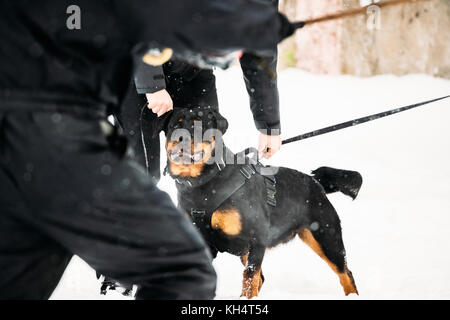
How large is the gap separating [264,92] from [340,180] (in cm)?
112

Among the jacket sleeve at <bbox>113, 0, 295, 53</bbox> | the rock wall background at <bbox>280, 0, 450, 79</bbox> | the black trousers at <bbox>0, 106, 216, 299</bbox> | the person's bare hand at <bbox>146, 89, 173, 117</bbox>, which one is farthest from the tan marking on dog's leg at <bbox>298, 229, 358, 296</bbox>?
the rock wall background at <bbox>280, 0, 450, 79</bbox>

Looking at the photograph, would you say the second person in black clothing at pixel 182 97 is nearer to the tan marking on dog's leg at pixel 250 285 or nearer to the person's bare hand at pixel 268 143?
the person's bare hand at pixel 268 143

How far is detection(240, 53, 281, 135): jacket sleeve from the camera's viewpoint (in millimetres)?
2357

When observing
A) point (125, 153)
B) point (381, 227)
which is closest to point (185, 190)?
point (125, 153)

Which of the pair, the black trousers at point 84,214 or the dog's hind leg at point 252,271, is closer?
the black trousers at point 84,214

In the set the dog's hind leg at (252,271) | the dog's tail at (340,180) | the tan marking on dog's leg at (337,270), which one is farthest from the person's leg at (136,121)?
the dog's tail at (340,180)

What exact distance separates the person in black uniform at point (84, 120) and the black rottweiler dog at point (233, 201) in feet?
5.12

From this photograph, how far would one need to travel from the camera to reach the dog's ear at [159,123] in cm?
271

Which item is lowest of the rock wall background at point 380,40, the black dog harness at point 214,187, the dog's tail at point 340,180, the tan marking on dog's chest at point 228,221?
the rock wall background at point 380,40

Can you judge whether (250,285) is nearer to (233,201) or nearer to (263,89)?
(233,201)

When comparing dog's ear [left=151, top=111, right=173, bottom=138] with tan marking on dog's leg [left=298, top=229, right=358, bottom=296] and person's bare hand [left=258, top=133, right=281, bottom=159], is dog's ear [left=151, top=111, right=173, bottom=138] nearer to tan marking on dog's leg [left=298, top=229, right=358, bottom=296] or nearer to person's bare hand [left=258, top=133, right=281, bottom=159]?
person's bare hand [left=258, top=133, right=281, bottom=159]

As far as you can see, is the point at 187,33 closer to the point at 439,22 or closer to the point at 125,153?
the point at 125,153

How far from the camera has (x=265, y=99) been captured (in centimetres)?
240

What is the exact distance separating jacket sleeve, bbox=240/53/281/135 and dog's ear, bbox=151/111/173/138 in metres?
0.57
